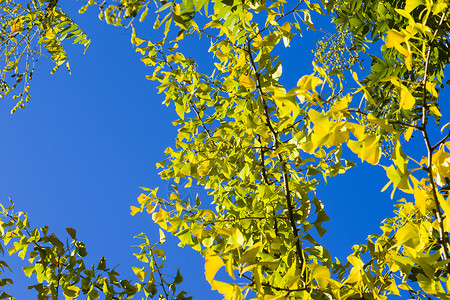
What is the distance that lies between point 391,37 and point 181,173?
1.01m

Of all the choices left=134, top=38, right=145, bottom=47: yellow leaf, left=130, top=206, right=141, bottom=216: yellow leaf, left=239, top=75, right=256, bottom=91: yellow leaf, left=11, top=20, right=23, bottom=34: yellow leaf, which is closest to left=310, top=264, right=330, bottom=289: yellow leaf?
left=239, top=75, right=256, bottom=91: yellow leaf

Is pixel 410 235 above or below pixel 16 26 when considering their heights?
below

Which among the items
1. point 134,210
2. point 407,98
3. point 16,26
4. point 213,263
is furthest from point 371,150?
point 16,26

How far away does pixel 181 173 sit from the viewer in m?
1.54

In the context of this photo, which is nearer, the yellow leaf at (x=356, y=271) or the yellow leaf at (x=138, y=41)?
the yellow leaf at (x=356, y=271)

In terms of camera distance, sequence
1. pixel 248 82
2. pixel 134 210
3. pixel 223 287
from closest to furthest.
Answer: pixel 223 287 → pixel 248 82 → pixel 134 210

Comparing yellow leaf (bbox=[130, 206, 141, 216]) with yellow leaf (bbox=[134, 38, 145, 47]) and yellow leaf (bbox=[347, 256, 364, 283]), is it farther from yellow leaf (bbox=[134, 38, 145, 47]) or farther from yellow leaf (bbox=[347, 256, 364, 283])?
yellow leaf (bbox=[347, 256, 364, 283])

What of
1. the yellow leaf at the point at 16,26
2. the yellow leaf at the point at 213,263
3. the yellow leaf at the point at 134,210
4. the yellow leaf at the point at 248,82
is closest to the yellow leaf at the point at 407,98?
the yellow leaf at the point at 213,263

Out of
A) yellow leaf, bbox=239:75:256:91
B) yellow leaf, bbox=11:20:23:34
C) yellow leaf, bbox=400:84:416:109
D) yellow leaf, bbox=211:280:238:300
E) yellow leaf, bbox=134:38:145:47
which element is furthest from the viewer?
yellow leaf, bbox=11:20:23:34

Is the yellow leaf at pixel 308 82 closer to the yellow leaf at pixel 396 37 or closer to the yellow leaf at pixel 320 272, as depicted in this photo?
the yellow leaf at pixel 396 37

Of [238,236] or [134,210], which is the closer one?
[238,236]

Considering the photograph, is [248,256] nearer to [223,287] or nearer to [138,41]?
[223,287]

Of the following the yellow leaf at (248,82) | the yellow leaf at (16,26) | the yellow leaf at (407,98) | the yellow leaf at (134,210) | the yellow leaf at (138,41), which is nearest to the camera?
the yellow leaf at (407,98)

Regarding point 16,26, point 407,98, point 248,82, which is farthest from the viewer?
point 16,26
